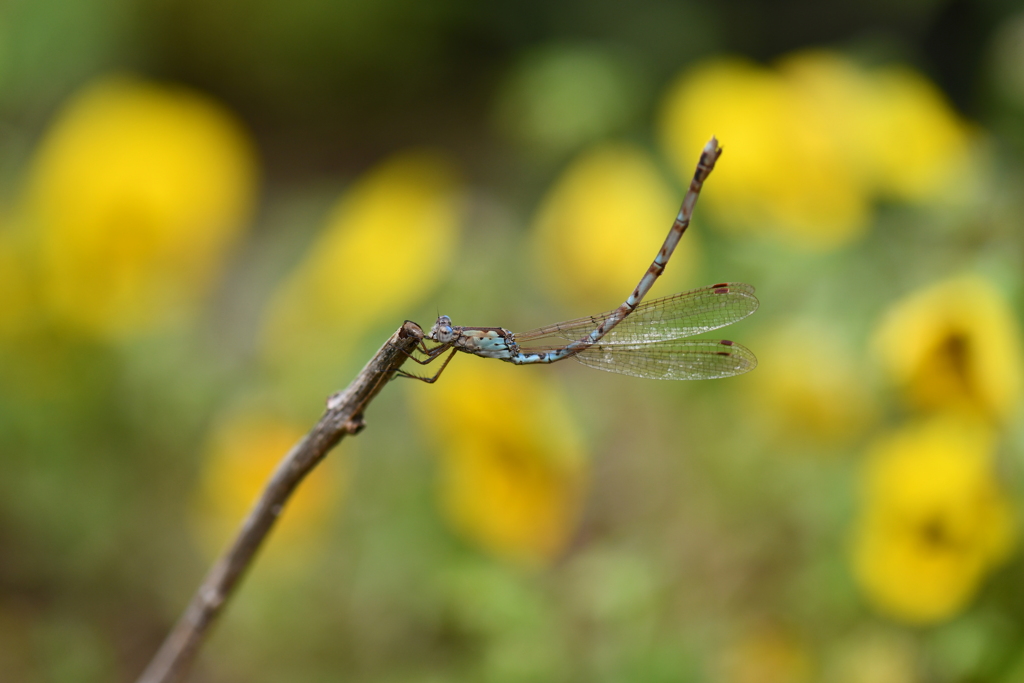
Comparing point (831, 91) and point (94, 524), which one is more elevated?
point (831, 91)

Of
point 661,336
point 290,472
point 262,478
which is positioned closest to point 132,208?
point 262,478

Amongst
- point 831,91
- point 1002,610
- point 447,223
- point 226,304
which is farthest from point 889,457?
point 226,304

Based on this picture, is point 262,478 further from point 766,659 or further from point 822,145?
point 822,145

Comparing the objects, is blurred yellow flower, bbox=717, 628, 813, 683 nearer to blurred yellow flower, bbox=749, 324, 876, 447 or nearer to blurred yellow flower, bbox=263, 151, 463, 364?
blurred yellow flower, bbox=749, 324, 876, 447

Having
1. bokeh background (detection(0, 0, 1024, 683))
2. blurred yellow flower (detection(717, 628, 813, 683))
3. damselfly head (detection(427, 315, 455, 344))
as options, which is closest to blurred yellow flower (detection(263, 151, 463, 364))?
bokeh background (detection(0, 0, 1024, 683))

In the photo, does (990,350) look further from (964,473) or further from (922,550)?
(922,550)

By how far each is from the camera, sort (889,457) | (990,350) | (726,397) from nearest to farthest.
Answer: (990,350)
(889,457)
(726,397)

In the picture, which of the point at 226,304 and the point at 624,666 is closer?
the point at 624,666
